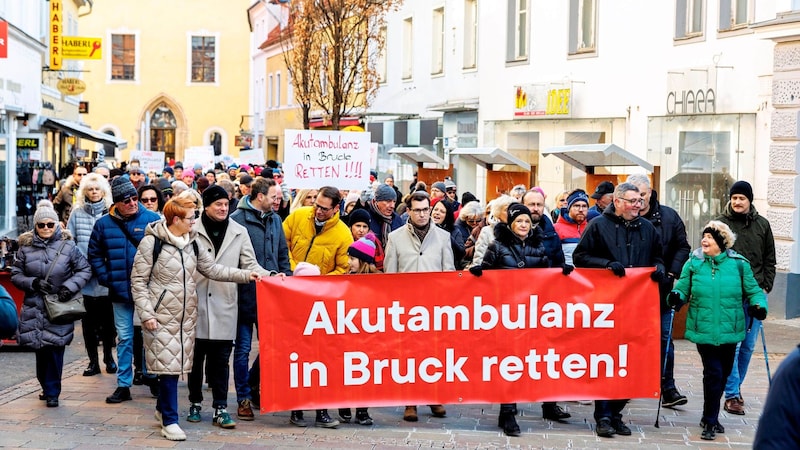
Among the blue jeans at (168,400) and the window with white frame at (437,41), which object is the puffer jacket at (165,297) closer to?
the blue jeans at (168,400)

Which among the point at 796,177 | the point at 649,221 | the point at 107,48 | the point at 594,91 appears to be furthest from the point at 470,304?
the point at 107,48

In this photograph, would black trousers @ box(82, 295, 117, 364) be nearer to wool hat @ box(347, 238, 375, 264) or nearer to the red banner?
wool hat @ box(347, 238, 375, 264)

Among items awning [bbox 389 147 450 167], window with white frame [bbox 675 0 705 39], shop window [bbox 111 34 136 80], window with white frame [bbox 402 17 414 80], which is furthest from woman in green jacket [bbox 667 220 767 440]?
shop window [bbox 111 34 136 80]

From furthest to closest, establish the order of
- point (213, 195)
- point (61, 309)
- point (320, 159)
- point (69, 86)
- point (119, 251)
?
point (69, 86), point (320, 159), point (119, 251), point (61, 309), point (213, 195)

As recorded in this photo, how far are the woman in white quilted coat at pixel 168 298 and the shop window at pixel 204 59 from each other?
213 ft

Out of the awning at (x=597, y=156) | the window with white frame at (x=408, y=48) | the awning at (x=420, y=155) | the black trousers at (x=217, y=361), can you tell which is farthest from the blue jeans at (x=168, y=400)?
the window with white frame at (x=408, y=48)

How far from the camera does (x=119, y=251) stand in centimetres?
1080

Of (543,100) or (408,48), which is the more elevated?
(408,48)

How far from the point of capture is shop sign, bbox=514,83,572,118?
24562mm

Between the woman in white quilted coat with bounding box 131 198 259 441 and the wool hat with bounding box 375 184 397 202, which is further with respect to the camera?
the wool hat with bounding box 375 184 397 202

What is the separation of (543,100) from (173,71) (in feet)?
165

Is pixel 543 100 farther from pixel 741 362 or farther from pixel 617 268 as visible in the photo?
pixel 617 268

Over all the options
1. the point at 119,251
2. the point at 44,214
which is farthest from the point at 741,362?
the point at 44,214

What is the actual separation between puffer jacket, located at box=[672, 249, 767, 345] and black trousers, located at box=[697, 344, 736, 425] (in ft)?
0.32
